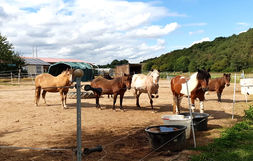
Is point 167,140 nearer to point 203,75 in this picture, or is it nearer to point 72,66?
point 203,75

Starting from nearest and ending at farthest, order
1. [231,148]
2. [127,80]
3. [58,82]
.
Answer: [231,148] < [127,80] < [58,82]

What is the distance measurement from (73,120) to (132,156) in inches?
161

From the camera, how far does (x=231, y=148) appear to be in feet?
15.8

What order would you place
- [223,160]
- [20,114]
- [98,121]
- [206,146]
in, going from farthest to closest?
[20,114] < [98,121] < [206,146] < [223,160]

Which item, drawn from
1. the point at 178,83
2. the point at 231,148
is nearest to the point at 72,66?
the point at 178,83

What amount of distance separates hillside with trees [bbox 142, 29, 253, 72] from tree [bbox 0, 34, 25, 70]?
40564mm

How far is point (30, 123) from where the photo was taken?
7367 millimetres

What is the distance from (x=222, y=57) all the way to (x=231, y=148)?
6626 centimetres

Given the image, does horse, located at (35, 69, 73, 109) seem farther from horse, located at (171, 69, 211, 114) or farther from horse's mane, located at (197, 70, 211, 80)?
horse's mane, located at (197, 70, 211, 80)

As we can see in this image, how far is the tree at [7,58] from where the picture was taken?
33.7 metres

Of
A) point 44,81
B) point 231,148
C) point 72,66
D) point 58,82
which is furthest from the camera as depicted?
point 72,66

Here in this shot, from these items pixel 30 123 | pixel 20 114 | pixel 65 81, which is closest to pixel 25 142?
pixel 30 123

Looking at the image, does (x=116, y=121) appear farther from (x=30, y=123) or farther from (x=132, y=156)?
(x=132, y=156)

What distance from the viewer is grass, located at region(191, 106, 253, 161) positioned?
166 inches
